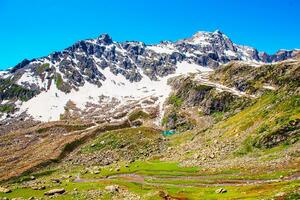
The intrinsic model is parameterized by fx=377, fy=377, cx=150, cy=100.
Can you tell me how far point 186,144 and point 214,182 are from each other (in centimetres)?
7177

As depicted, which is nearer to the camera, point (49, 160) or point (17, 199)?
point (17, 199)

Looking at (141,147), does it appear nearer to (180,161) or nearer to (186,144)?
(186,144)

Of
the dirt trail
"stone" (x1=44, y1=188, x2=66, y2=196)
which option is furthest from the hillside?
"stone" (x1=44, y1=188, x2=66, y2=196)

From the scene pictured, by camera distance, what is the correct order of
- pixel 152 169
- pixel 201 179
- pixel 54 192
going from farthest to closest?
1. pixel 152 169
2. pixel 201 179
3. pixel 54 192

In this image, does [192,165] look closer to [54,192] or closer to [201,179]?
[201,179]

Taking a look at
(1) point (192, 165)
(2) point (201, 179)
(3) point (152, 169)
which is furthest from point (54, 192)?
(1) point (192, 165)

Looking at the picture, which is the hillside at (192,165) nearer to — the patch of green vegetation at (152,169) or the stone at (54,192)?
the patch of green vegetation at (152,169)

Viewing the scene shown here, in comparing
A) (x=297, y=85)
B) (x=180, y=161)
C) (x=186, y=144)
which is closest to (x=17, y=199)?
(x=180, y=161)

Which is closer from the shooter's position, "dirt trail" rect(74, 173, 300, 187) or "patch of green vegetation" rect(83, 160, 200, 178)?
"dirt trail" rect(74, 173, 300, 187)

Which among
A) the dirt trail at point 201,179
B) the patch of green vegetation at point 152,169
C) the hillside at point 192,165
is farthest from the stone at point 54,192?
the patch of green vegetation at point 152,169

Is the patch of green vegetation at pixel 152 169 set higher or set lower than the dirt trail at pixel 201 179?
higher

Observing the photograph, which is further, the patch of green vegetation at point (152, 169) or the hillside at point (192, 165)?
the patch of green vegetation at point (152, 169)

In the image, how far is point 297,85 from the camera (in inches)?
6708

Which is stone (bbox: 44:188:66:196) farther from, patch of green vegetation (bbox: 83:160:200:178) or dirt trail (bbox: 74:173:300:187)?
patch of green vegetation (bbox: 83:160:200:178)
